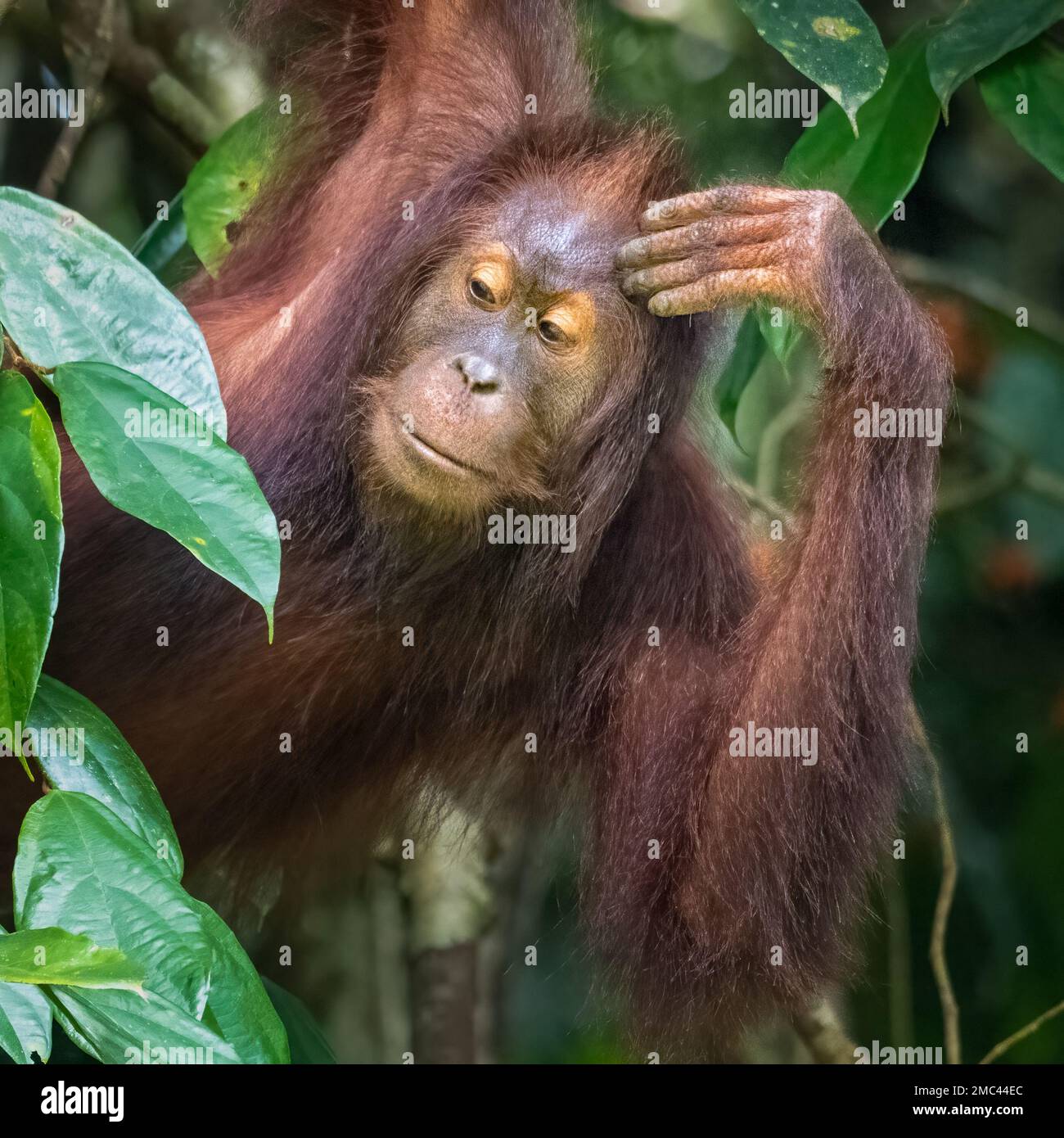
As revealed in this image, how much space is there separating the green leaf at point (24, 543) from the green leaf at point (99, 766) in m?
0.16

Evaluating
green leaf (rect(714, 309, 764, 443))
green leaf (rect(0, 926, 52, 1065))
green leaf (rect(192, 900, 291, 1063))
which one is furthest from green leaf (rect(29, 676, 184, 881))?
green leaf (rect(714, 309, 764, 443))

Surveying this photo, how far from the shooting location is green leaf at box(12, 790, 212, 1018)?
1450 mm

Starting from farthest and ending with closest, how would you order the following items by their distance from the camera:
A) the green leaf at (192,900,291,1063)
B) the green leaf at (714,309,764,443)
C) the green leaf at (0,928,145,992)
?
the green leaf at (714,309,764,443)
the green leaf at (192,900,291,1063)
the green leaf at (0,928,145,992)

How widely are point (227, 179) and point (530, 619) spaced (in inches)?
43.3

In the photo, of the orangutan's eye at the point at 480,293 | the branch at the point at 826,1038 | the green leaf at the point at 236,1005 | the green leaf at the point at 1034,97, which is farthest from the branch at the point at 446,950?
the green leaf at the point at 1034,97

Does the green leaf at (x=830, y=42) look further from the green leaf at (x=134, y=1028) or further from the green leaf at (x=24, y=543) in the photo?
the green leaf at (x=134, y=1028)

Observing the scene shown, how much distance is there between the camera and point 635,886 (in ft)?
8.39

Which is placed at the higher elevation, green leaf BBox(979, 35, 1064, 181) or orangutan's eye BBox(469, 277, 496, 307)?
green leaf BBox(979, 35, 1064, 181)

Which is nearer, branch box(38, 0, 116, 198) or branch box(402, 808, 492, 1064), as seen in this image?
branch box(38, 0, 116, 198)

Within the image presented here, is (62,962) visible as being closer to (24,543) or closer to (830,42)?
(24,543)

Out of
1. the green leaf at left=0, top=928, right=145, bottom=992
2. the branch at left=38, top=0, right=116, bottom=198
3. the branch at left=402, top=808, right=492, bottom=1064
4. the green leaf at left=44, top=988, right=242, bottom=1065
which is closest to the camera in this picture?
the green leaf at left=0, top=928, right=145, bottom=992

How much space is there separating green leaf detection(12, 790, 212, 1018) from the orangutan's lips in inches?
33.5

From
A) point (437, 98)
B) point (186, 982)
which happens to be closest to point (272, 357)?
point (437, 98)

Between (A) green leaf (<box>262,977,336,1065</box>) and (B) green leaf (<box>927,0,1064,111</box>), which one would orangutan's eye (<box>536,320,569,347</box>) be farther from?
(A) green leaf (<box>262,977,336,1065</box>)
